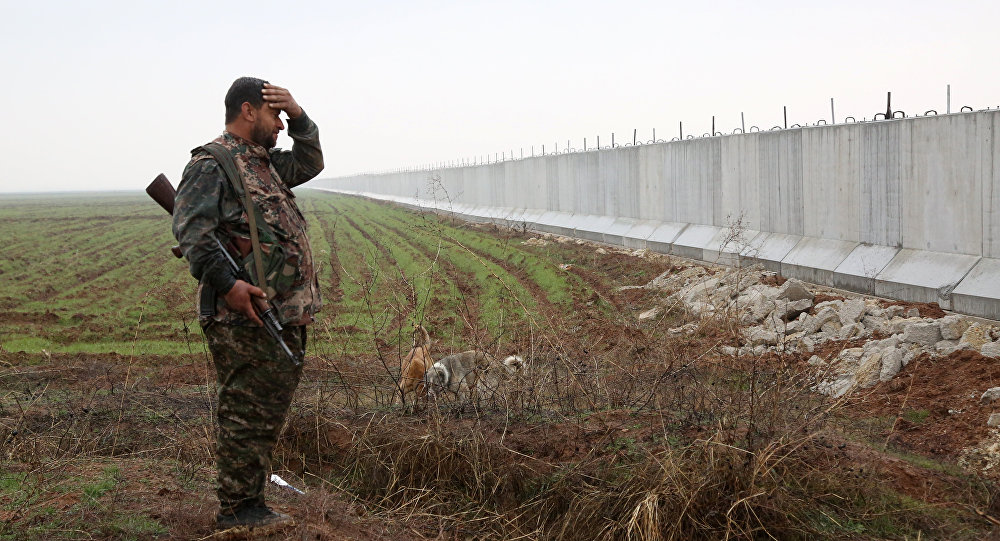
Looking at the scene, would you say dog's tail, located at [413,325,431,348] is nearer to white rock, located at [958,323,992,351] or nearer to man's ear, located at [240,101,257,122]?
man's ear, located at [240,101,257,122]

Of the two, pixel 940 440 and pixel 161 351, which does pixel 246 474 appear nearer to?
pixel 940 440

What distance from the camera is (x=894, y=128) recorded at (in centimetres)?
1253

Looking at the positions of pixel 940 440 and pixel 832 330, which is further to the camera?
pixel 832 330

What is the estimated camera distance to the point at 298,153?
461 centimetres

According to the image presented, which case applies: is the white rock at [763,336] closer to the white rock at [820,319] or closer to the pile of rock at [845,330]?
the pile of rock at [845,330]

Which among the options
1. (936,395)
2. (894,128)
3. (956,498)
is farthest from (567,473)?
(894,128)

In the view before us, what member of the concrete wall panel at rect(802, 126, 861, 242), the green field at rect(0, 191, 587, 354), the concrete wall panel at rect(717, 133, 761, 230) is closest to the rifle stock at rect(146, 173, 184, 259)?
the green field at rect(0, 191, 587, 354)

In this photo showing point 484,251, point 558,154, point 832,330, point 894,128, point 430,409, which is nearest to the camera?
point 430,409

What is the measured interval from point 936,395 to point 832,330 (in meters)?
2.72

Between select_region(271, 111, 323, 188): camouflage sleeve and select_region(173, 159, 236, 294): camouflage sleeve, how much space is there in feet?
1.66

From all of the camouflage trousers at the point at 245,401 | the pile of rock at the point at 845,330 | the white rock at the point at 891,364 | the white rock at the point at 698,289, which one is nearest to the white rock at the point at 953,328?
the pile of rock at the point at 845,330

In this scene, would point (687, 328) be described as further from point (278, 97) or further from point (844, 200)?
point (278, 97)

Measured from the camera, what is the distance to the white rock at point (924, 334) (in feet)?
30.3

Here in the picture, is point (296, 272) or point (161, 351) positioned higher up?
point (296, 272)
